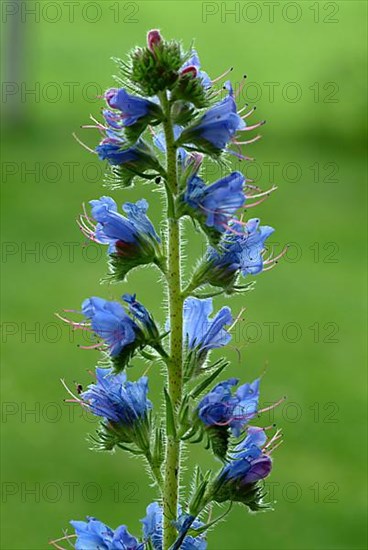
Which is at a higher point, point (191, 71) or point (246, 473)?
point (191, 71)

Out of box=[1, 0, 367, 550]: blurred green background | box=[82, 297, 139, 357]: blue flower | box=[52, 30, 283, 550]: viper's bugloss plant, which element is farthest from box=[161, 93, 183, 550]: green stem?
box=[1, 0, 367, 550]: blurred green background

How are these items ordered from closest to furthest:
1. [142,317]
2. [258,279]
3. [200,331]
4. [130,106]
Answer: [130,106]
[142,317]
[200,331]
[258,279]

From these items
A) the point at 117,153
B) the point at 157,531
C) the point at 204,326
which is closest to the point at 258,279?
the point at 204,326

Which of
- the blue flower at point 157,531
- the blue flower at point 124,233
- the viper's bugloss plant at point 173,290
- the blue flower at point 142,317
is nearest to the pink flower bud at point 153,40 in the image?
the viper's bugloss plant at point 173,290

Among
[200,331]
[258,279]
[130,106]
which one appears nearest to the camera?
[130,106]

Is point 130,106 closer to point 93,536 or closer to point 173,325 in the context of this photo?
point 173,325

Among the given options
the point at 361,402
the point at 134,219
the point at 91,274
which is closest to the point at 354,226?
the point at 91,274

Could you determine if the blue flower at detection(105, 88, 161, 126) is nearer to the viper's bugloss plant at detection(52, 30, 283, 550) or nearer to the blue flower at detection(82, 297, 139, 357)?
the viper's bugloss plant at detection(52, 30, 283, 550)
